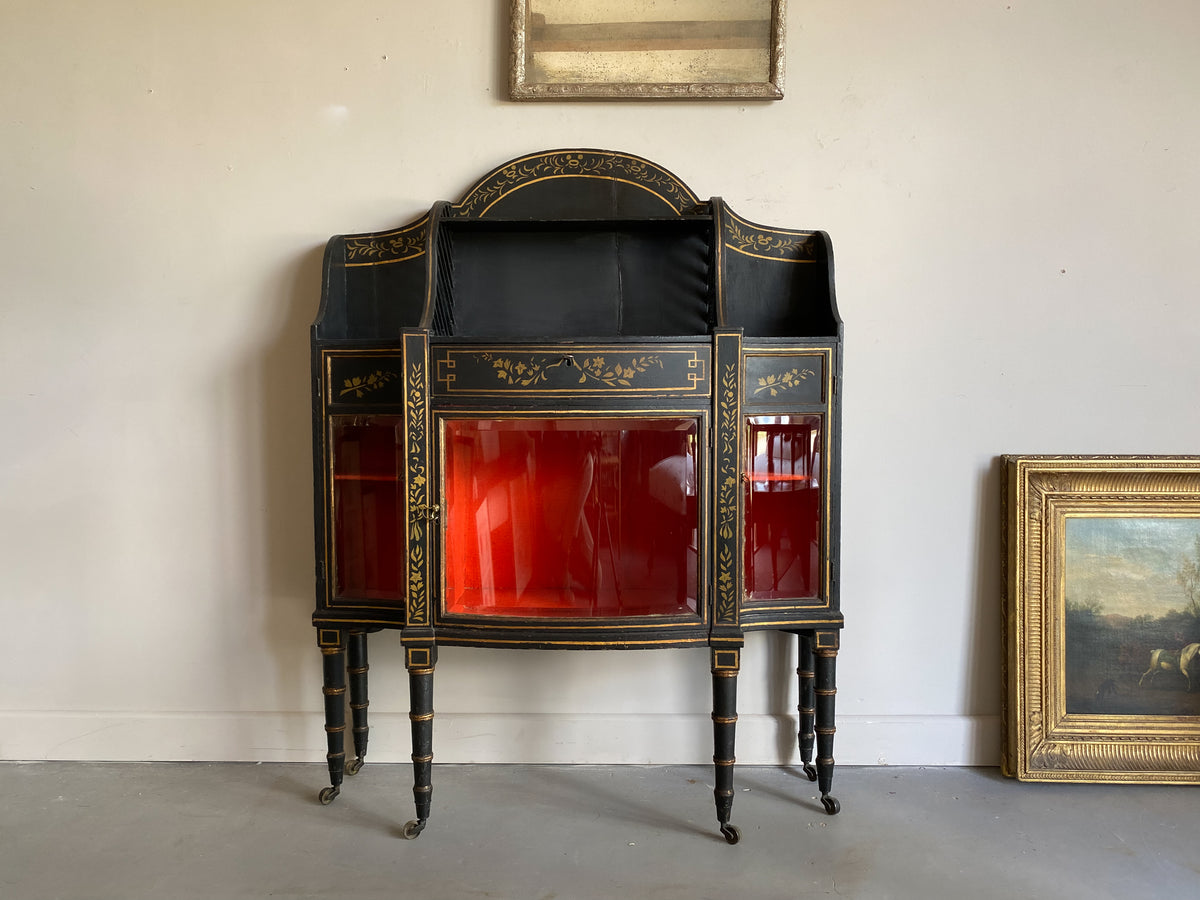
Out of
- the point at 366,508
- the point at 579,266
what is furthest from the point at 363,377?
the point at 579,266

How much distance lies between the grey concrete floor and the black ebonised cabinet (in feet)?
0.46

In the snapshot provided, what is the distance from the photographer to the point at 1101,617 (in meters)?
2.37

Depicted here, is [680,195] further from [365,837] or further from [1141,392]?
[365,837]

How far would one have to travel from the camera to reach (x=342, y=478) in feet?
7.07

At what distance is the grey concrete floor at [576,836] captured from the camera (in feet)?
6.08

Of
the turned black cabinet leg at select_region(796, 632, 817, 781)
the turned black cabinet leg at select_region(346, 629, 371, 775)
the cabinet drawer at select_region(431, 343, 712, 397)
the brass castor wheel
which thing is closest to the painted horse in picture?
the turned black cabinet leg at select_region(796, 632, 817, 781)

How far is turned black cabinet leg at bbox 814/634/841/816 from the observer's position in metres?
2.17

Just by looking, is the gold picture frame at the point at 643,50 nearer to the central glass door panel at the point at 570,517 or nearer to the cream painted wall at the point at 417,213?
the cream painted wall at the point at 417,213

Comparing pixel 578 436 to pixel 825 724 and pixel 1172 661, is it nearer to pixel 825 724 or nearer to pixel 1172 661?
pixel 825 724

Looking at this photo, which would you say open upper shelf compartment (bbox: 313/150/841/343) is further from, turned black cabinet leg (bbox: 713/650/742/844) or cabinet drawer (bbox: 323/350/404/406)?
turned black cabinet leg (bbox: 713/650/742/844)

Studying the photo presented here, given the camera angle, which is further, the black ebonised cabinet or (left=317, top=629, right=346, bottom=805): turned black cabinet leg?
(left=317, top=629, right=346, bottom=805): turned black cabinet leg

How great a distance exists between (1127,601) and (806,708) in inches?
39.4

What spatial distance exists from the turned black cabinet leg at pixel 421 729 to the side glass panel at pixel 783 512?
850mm

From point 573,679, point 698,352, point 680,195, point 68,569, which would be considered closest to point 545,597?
point 573,679
